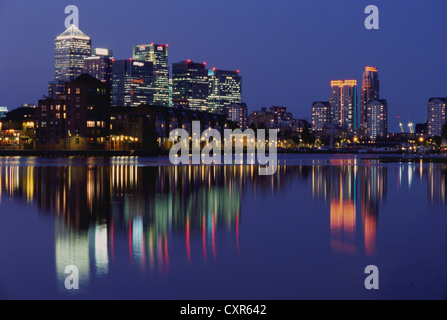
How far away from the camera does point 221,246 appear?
60.2ft

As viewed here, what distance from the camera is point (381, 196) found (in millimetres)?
36375

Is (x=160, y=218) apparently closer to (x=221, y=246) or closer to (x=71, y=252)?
(x=221, y=246)

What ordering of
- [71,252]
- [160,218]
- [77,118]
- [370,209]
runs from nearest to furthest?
[71,252], [160,218], [370,209], [77,118]

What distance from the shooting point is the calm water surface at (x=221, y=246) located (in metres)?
13.2

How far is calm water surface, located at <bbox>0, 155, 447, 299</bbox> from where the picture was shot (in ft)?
43.4

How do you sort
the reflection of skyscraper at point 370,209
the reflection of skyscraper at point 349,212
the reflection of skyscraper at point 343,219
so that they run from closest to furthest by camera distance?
the reflection of skyscraper at point 343,219, the reflection of skyscraper at point 349,212, the reflection of skyscraper at point 370,209
